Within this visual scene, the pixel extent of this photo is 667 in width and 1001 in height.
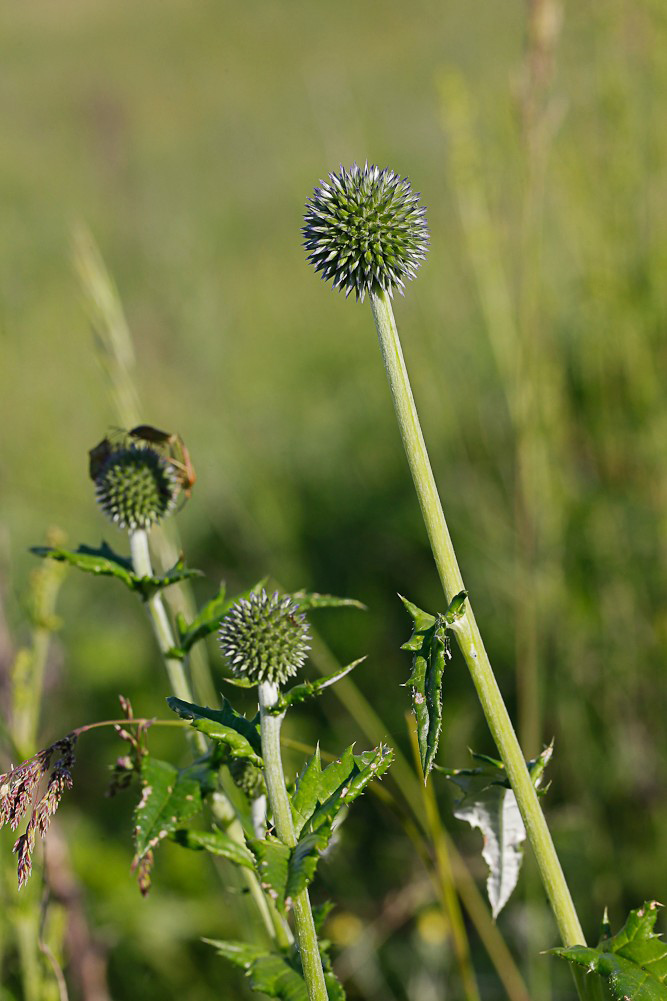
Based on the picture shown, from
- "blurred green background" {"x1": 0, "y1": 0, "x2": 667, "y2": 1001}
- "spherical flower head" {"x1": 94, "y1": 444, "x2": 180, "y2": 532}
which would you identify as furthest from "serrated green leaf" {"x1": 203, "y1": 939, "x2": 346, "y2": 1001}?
"blurred green background" {"x1": 0, "y1": 0, "x2": 667, "y2": 1001}

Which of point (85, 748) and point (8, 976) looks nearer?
point (8, 976)

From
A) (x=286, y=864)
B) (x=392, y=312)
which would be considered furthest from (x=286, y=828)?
(x=392, y=312)

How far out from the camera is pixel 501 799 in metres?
1.07

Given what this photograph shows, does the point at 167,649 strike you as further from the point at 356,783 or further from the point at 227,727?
the point at 356,783

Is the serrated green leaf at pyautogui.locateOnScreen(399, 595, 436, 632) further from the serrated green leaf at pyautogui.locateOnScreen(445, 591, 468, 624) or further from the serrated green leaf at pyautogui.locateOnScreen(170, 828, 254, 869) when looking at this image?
the serrated green leaf at pyautogui.locateOnScreen(170, 828, 254, 869)

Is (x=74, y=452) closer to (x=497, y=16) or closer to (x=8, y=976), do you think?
(x=8, y=976)

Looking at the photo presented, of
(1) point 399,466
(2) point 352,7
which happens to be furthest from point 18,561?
(2) point 352,7

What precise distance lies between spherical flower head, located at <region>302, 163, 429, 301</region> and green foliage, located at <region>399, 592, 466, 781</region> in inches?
13.4

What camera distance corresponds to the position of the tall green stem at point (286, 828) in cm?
92

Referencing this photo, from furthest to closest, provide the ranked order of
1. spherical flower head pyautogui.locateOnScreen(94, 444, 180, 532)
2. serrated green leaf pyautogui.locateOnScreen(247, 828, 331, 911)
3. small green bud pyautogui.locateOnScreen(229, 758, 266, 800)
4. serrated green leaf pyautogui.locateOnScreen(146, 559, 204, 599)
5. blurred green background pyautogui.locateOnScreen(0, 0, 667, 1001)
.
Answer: blurred green background pyautogui.locateOnScreen(0, 0, 667, 1001), spherical flower head pyautogui.locateOnScreen(94, 444, 180, 532), small green bud pyautogui.locateOnScreen(229, 758, 266, 800), serrated green leaf pyautogui.locateOnScreen(146, 559, 204, 599), serrated green leaf pyautogui.locateOnScreen(247, 828, 331, 911)

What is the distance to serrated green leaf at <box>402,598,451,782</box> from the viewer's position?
826mm

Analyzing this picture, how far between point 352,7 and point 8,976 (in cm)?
2684

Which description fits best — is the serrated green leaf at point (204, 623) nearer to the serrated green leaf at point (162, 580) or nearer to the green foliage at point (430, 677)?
the serrated green leaf at point (162, 580)

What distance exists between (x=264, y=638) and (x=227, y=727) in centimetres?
21
